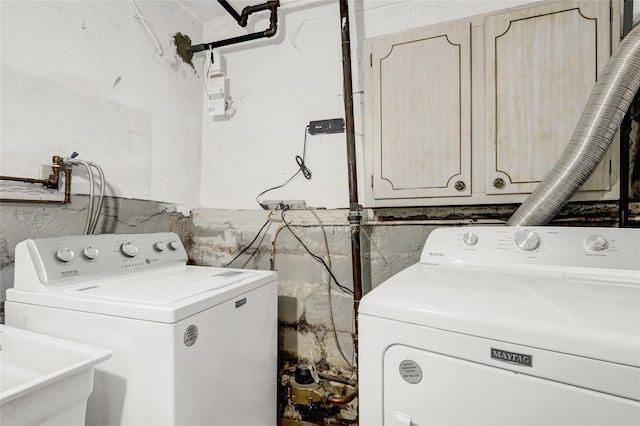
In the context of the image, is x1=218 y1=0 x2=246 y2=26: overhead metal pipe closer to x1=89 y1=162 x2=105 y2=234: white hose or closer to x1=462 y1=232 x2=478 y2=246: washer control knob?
x1=89 y1=162 x2=105 y2=234: white hose

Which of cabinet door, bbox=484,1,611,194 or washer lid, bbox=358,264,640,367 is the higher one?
cabinet door, bbox=484,1,611,194

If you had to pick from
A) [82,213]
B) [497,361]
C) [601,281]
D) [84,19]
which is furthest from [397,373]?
[84,19]

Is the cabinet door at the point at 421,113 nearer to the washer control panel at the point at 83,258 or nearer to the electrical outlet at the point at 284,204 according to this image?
the electrical outlet at the point at 284,204

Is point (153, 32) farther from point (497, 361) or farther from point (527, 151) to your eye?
point (497, 361)

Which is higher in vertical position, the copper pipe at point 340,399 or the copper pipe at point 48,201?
the copper pipe at point 48,201

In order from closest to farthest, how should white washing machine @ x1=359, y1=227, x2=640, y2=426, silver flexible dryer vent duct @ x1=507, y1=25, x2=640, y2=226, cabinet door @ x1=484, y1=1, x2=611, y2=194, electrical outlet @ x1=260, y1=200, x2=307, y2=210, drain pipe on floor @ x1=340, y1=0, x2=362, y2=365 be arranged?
1. white washing machine @ x1=359, y1=227, x2=640, y2=426
2. silver flexible dryer vent duct @ x1=507, y1=25, x2=640, y2=226
3. cabinet door @ x1=484, y1=1, x2=611, y2=194
4. drain pipe on floor @ x1=340, y1=0, x2=362, y2=365
5. electrical outlet @ x1=260, y1=200, x2=307, y2=210

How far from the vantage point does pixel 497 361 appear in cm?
69

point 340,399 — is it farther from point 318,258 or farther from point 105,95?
point 105,95

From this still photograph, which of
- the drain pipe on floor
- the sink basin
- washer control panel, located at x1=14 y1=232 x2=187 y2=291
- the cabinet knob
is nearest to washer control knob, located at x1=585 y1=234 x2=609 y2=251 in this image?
the cabinet knob

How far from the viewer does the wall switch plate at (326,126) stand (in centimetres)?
179

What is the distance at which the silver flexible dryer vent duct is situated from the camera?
3.56 ft

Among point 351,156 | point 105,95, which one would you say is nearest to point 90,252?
point 105,95

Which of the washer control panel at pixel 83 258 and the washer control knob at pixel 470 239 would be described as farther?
the washer control knob at pixel 470 239

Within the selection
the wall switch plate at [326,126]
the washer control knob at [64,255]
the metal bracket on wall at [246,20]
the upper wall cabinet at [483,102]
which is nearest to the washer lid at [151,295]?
the washer control knob at [64,255]
